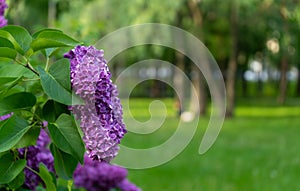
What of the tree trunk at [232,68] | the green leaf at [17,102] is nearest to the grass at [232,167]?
the green leaf at [17,102]

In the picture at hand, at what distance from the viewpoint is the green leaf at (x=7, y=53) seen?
1312 mm

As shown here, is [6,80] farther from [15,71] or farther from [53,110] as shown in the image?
[53,110]

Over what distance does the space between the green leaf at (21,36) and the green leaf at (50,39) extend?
0.19ft

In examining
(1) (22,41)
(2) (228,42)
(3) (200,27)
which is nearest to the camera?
(1) (22,41)

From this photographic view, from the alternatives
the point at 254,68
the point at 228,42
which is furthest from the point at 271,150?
the point at 254,68

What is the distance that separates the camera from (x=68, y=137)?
1.32 metres

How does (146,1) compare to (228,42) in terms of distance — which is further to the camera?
(228,42)

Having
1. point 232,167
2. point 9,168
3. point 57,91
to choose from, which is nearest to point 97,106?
point 57,91

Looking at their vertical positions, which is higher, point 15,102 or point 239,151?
point 239,151

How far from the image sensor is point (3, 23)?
182 cm

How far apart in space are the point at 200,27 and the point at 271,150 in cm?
1023

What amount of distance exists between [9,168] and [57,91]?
276mm

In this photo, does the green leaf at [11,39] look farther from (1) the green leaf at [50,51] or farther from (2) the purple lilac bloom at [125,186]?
(2) the purple lilac bloom at [125,186]

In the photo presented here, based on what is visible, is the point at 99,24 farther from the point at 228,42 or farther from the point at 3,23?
the point at 228,42
